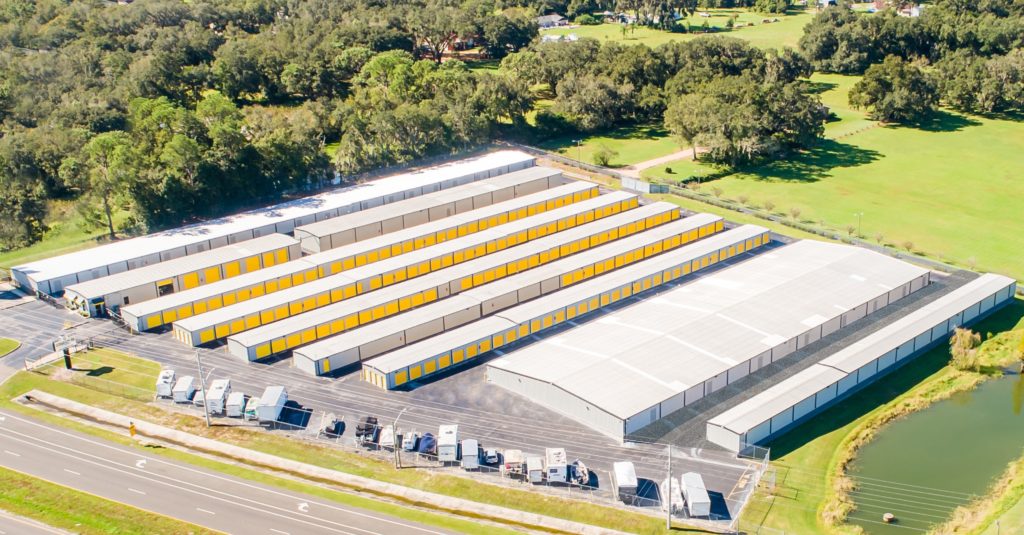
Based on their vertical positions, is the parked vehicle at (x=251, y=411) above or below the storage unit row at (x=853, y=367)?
above

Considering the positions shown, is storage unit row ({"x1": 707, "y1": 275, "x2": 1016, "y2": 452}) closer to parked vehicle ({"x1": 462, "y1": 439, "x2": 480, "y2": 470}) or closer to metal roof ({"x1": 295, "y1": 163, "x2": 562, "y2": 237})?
parked vehicle ({"x1": 462, "y1": 439, "x2": 480, "y2": 470})

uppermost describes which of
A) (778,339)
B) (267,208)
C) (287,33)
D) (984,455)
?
(287,33)

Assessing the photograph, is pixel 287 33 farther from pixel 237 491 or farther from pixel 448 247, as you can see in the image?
pixel 237 491

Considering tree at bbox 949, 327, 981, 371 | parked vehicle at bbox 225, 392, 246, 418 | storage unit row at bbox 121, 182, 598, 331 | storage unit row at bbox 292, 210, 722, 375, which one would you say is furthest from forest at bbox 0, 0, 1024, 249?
tree at bbox 949, 327, 981, 371

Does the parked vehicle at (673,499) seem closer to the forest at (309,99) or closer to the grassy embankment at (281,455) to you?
the grassy embankment at (281,455)

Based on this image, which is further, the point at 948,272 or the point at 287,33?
the point at 287,33

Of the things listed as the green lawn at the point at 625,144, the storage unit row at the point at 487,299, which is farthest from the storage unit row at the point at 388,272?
the green lawn at the point at 625,144

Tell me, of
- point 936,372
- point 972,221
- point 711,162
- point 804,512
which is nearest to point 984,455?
point 936,372

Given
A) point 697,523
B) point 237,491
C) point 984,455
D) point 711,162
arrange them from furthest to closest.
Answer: point 711,162, point 984,455, point 237,491, point 697,523
